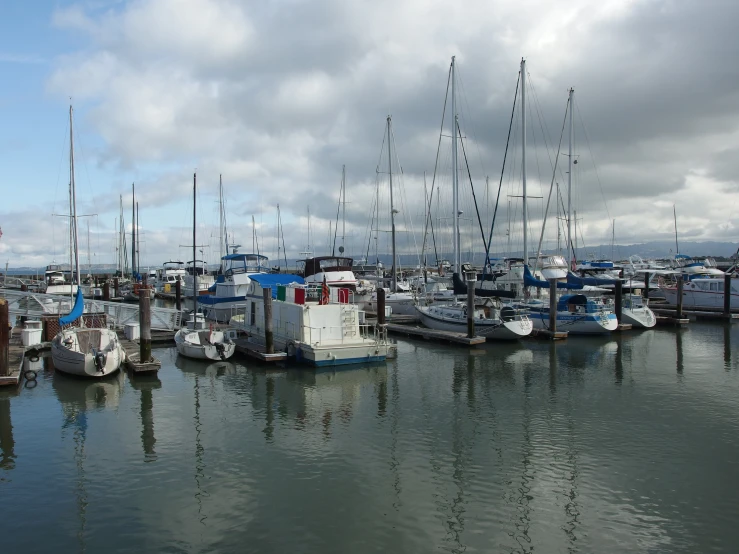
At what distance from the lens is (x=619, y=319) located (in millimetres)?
35375

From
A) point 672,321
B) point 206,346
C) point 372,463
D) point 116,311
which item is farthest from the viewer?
point 672,321

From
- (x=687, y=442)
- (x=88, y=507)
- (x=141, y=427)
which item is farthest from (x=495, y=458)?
(x=141, y=427)

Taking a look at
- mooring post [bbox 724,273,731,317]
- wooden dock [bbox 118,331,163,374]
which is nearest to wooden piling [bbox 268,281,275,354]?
wooden dock [bbox 118,331,163,374]

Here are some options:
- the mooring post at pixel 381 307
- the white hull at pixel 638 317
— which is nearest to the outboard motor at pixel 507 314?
the mooring post at pixel 381 307

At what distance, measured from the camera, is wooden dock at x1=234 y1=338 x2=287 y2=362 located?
77.0ft

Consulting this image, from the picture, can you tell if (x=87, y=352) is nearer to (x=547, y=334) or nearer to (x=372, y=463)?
(x=372, y=463)

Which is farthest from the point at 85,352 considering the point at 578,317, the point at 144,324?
the point at 578,317

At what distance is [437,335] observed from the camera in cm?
3084

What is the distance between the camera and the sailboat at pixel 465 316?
30281mm

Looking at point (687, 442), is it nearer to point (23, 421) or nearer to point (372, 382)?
point (372, 382)

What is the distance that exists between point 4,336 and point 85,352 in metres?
3.32

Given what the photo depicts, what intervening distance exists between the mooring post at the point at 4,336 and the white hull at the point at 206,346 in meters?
7.53

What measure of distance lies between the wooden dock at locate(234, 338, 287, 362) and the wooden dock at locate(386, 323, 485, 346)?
10032 mm

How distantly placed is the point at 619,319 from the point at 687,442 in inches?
901
